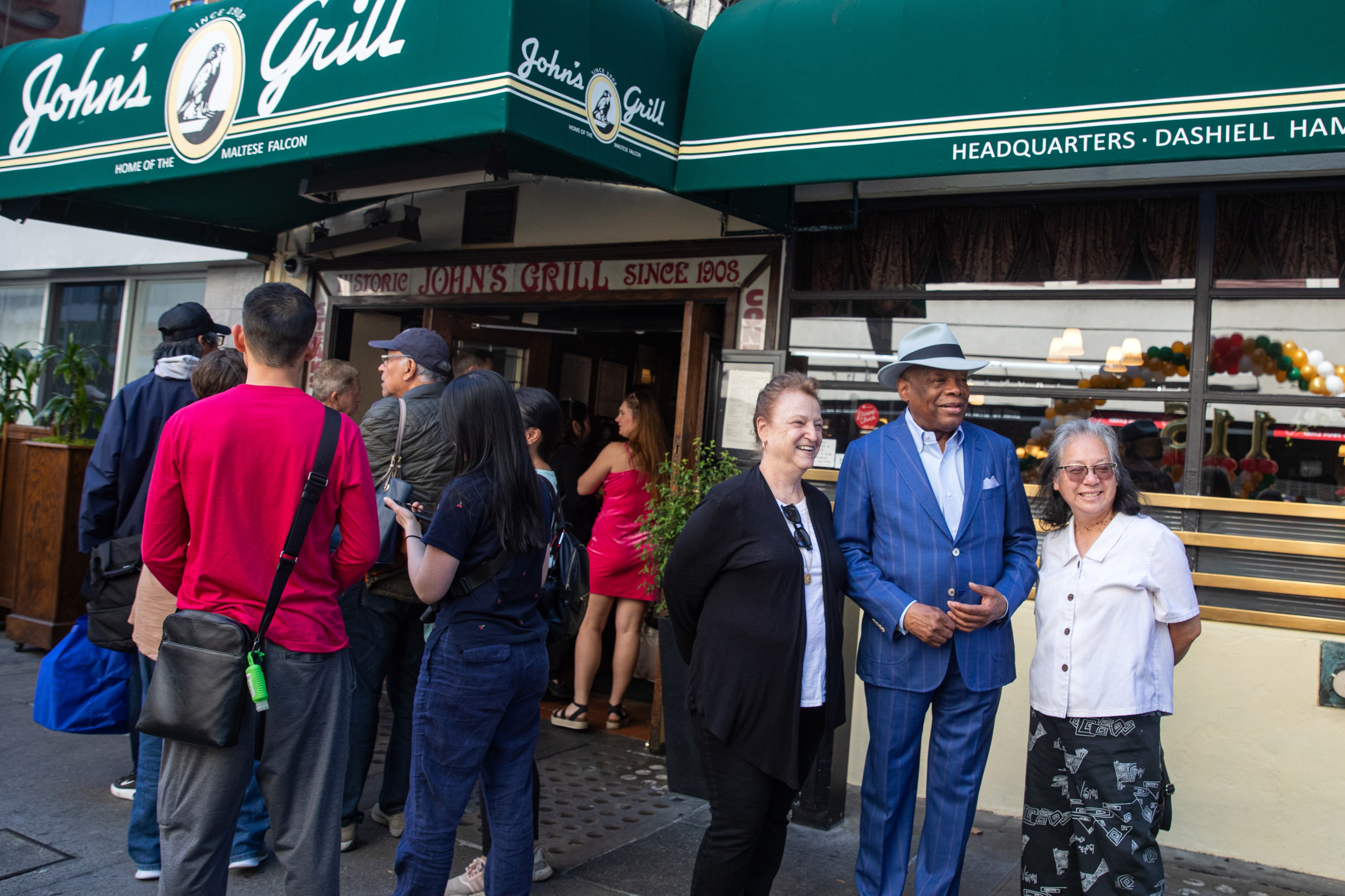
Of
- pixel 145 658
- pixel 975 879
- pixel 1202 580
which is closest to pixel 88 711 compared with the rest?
pixel 145 658

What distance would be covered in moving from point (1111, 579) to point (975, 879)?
157 cm

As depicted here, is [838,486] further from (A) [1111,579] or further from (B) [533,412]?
(B) [533,412]

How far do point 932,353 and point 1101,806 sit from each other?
152 centimetres

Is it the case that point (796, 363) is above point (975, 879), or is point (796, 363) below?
above

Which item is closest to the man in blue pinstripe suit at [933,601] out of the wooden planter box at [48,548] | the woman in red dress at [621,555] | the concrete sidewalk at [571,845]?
the concrete sidewalk at [571,845]

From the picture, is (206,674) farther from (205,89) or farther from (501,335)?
(501,335)

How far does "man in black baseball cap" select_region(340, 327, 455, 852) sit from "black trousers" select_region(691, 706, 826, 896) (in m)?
1.48

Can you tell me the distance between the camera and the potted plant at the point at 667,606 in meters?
4.55

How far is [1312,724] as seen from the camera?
4.15 metres

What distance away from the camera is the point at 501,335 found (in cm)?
Answer: 735

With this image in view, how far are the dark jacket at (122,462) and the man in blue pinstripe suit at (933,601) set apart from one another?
2.81 metres

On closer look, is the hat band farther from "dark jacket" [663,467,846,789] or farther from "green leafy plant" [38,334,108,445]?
"green leafy plant" [38,334,108,445]

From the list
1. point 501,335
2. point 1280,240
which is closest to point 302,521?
point 1280,240

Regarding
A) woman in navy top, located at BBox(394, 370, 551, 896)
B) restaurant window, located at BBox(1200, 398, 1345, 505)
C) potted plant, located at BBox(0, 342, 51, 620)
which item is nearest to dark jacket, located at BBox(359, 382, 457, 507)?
woman in navy top, located at BBox(394, 370, 551, 896)
